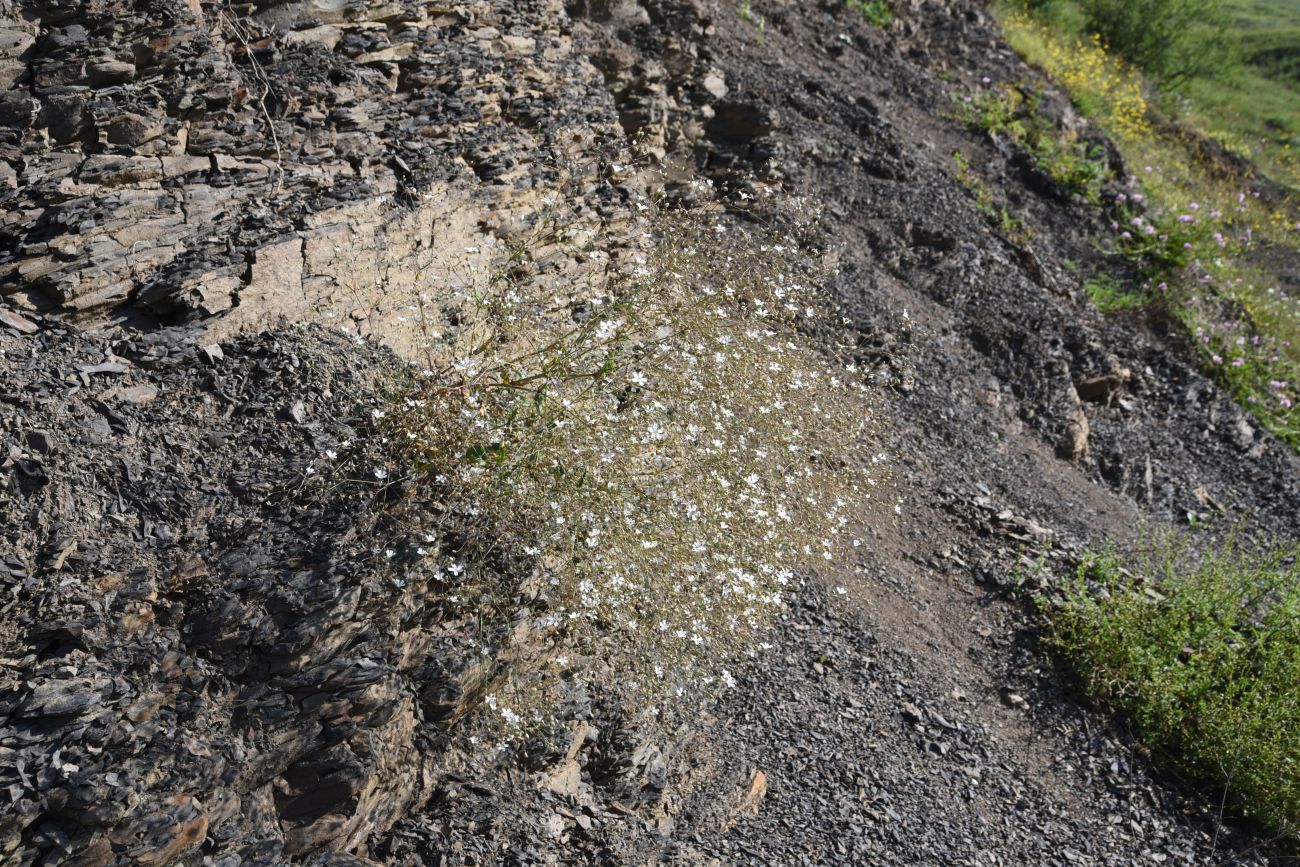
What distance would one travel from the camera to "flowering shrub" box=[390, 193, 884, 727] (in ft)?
11.7

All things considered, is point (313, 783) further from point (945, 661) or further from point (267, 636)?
point (945, 661)

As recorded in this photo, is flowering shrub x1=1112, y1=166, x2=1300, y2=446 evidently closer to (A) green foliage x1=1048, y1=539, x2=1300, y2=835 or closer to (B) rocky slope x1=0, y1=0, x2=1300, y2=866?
(B) rocky slope x1=0, y1=0, x2=1300, y2=866

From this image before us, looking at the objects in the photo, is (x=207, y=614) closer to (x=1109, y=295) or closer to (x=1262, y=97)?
(x=1109, y=295)

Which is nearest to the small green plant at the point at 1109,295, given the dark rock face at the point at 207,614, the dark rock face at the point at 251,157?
the dark rock face at the point at 251,157

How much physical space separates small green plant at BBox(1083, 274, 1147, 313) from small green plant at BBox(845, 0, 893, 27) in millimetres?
3240

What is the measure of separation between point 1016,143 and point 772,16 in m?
2.63

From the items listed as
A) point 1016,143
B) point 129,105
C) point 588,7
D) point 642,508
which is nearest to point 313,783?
point 642,508

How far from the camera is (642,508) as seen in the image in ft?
12.6

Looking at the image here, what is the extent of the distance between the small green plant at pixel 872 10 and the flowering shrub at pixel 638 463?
5402mm

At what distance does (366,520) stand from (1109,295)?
7.24m

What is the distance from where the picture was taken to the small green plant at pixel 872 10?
30.2 feet

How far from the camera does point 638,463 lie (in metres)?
4.04

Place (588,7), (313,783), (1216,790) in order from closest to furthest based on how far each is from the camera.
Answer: (313,783)
(1216,790)
(588,7)

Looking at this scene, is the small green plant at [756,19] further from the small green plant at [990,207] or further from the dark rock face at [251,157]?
the dark rock face at [251,157]
